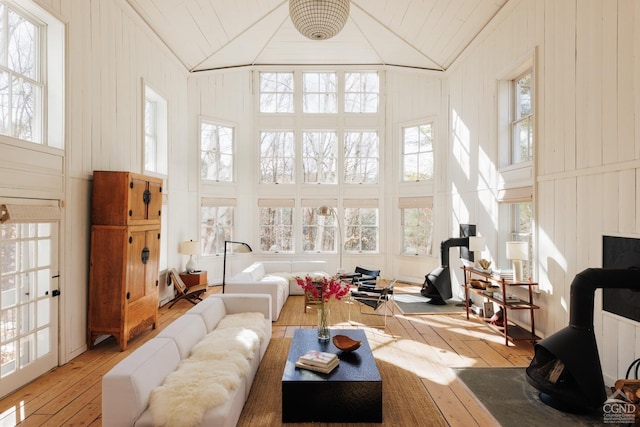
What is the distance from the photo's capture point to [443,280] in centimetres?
675

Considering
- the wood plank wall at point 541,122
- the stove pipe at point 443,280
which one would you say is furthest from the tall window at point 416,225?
the stove pipe at point 443,280

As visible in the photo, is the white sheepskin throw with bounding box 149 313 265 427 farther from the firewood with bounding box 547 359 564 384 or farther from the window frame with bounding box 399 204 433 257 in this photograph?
the window frame with bounding box 399 204 433 257

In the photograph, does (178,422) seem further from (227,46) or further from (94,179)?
(227,46)

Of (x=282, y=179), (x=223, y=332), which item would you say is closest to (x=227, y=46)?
(x=282, y=179)

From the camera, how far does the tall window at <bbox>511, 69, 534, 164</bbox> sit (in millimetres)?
5430

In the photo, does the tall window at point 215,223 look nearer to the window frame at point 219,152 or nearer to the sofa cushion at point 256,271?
the window frame at point 219,152

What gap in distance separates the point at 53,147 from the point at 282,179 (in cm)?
552

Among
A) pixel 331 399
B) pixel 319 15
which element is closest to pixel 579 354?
pixel 331 399

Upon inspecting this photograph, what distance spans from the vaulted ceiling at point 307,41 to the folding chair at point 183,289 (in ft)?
14.8

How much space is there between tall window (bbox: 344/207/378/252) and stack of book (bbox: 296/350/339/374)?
589 cm

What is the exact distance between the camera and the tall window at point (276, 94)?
912 cm

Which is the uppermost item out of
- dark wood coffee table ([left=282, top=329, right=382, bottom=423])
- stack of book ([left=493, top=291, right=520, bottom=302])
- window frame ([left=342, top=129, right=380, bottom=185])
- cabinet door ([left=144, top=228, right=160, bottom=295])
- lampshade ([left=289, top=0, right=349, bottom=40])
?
lampshade ([left=289, top=0, right=349, bottom=40])

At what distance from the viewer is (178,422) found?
232cm

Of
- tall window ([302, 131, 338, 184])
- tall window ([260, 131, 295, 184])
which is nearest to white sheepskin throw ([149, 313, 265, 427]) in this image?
tall window ([260, 131, 295, 184])
